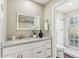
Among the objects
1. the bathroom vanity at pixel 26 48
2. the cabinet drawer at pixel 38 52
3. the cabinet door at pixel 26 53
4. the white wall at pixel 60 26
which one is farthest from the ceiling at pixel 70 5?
the cabinet door at pixel 26 53

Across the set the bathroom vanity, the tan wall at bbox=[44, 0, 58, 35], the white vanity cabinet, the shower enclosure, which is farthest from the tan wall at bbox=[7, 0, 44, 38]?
the shower enclosure

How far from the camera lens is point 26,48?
2152mm

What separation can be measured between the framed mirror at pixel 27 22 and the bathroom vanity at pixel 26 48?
2.37ft

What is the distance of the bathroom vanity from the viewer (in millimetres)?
1748

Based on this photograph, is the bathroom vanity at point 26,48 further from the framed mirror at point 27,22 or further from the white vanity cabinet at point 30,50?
the framed mirror at point 27,22

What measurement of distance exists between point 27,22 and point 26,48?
3.98ft

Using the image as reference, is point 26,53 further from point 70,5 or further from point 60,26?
point 60,26

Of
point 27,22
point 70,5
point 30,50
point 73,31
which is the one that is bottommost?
point 30,50

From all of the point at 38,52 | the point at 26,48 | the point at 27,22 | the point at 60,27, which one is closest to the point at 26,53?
the point at 26,48

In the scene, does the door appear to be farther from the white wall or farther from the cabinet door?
the cabinet door

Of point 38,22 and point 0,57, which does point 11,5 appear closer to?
point 38,22

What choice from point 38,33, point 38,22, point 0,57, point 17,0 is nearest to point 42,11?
point 38,22

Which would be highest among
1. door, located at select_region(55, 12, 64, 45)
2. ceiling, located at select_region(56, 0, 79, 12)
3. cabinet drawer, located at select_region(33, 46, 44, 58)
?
ceiling, located at select_region(56, 0, 79, 12)

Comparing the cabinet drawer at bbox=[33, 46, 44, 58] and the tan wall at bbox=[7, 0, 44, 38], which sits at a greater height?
the tan wall at bbox=[7, 0, 44, 38]
